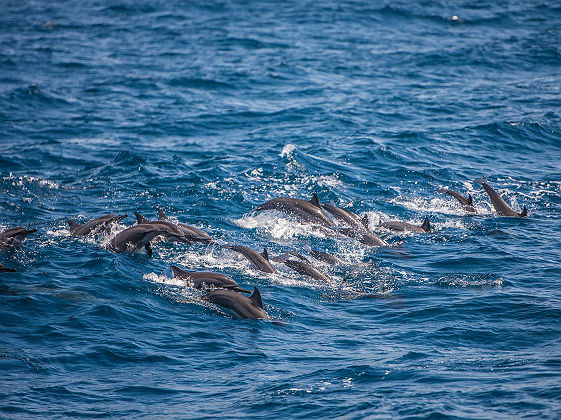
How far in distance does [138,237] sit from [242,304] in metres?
3.74

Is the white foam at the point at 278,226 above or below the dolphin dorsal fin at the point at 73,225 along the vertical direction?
below

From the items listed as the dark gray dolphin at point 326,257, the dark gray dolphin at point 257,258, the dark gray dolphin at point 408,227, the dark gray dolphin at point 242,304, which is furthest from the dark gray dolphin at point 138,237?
the dark gray dolphin at point 408,227

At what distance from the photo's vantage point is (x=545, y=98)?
99.2ft

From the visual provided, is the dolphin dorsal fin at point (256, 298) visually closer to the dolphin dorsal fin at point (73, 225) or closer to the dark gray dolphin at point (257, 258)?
the dark gray dolphin at point (257, 258)

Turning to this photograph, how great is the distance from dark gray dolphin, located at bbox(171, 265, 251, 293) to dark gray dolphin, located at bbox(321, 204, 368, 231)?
4350mm

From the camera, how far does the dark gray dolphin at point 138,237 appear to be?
15.9 m

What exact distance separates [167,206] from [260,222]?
115 inches

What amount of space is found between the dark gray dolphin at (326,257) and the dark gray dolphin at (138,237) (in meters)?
3.41

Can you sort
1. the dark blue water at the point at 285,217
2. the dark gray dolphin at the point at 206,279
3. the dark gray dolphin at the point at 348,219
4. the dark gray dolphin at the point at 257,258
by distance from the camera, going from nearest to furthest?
the dark blue water at the point at 285,217, the dark gray dolphin at the point at 206,279, the dark gray dolphin at the point at 257,258, the dark gray dolphin at the point at 348,219

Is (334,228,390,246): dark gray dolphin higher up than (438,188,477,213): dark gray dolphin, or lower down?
lower down

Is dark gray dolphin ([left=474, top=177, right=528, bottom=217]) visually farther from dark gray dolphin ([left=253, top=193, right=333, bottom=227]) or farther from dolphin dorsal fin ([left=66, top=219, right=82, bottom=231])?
dolphin dorsal fin ([left=66, top=219, right=82, bottom=231])

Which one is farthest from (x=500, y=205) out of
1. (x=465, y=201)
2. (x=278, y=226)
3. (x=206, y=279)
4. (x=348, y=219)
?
(x=206, y=279)

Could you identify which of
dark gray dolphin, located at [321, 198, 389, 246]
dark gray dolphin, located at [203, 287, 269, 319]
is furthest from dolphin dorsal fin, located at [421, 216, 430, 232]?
dark gray dolphin, located at [203, 287, 269, 319]

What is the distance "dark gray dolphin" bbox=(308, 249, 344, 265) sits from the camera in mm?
16281
